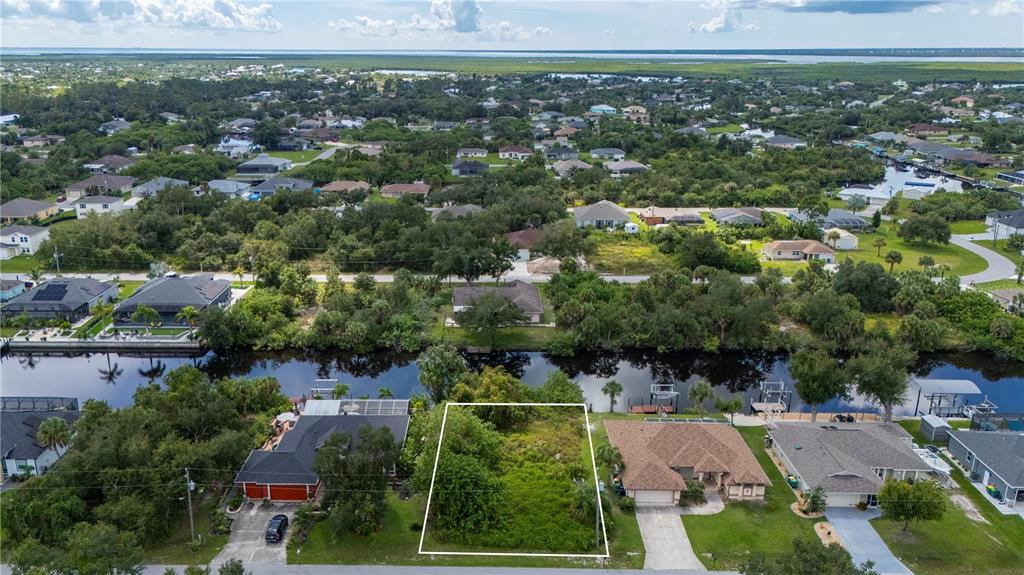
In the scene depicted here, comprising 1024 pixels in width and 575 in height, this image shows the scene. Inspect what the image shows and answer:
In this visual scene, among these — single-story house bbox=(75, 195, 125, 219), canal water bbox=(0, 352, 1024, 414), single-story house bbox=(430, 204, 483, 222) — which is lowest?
canal water bbox=(0, 352, 1024, 414)

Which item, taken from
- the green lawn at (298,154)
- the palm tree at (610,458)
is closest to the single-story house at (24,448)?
the palm tree at (610,458)

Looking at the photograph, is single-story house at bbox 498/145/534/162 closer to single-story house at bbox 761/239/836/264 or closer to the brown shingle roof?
single-story house at bbox 761/239/836/264

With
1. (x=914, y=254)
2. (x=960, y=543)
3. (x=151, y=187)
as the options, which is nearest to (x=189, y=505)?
(x=960, y=543)

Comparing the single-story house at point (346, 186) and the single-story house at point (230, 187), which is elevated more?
the single-story house at point (346, 186)

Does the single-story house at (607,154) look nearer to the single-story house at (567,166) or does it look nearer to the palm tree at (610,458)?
the single-story house at (567,166)

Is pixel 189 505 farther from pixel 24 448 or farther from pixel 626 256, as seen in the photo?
pixel 626 256

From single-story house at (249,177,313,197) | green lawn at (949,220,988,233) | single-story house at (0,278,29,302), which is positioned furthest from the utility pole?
green lawn at (949,220,988,233)

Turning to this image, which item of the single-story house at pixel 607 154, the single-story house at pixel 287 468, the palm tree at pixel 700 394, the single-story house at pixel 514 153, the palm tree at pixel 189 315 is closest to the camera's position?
the single-story house at pixel 287 468

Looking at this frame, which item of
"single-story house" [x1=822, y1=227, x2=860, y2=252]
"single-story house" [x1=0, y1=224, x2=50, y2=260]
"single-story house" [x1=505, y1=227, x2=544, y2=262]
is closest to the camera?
"single-story house" [x1=0, y1=224, x2=50, y2=260]
